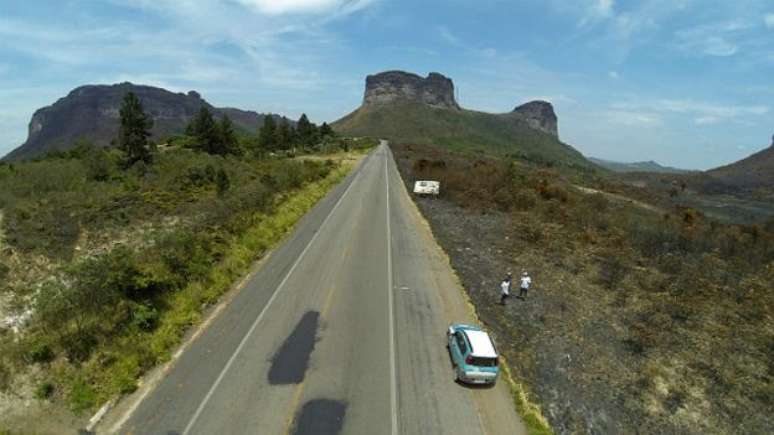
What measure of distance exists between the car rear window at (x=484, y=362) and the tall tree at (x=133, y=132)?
50357mm

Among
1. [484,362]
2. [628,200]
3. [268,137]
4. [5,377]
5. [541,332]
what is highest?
[268,137]

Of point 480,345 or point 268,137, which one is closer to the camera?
point 480,345

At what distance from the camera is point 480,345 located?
1552cm

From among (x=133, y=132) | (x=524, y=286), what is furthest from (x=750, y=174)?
(x=133, y=132)

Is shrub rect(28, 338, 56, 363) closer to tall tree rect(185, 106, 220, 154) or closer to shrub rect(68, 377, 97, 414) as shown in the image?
shrub rect(68, 377, 97, 414)

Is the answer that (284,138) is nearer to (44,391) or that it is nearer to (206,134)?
(206,134)

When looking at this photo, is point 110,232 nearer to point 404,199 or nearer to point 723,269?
point 404,199

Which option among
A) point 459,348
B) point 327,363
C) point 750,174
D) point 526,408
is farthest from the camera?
point 750,174

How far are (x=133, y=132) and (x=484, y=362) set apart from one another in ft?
168

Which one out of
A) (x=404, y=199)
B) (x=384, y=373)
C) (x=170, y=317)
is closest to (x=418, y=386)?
(x=384, y=373)

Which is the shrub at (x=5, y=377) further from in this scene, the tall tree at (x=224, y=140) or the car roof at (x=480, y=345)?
the tall tree at (x=224, y=140)

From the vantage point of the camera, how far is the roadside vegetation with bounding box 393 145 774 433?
15.0 m

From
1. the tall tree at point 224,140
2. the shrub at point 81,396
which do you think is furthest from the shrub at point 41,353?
the tall tree at point 224,140

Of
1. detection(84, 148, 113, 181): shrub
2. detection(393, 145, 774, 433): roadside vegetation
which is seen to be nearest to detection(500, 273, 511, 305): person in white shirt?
detection(393, 145, 774, 433): roadside vegetation
